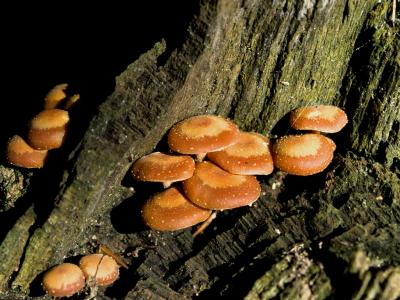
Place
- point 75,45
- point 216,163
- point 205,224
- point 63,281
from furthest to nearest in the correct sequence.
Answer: point 75,45 < point 205,224 < point 216,163 < point 63,281

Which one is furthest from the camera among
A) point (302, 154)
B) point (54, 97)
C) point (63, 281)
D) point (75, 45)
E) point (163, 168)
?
point (75, 45)

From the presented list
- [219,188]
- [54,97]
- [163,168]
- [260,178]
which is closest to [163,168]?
[163,168]

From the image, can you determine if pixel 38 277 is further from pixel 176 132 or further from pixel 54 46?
pixel 54 46

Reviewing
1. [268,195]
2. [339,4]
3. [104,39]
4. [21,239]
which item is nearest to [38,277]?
[21,239]

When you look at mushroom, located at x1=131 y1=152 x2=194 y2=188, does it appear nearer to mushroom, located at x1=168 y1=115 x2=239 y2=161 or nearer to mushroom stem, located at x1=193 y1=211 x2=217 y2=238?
mushroom, located at x1=168 y1=115 x2=239 y2=161

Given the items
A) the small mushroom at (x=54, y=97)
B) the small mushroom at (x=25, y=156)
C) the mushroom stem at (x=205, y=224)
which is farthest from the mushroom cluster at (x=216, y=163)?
the small mushroom at (x=54, y=97)

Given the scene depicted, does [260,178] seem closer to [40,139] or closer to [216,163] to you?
[216,163]

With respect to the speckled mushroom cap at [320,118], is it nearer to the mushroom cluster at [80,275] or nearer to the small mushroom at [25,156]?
the mushroom cluster at [80,275]

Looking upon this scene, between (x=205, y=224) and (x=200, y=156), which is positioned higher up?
(x=200, y=156)

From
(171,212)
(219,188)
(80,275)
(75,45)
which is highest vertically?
(75,45)
